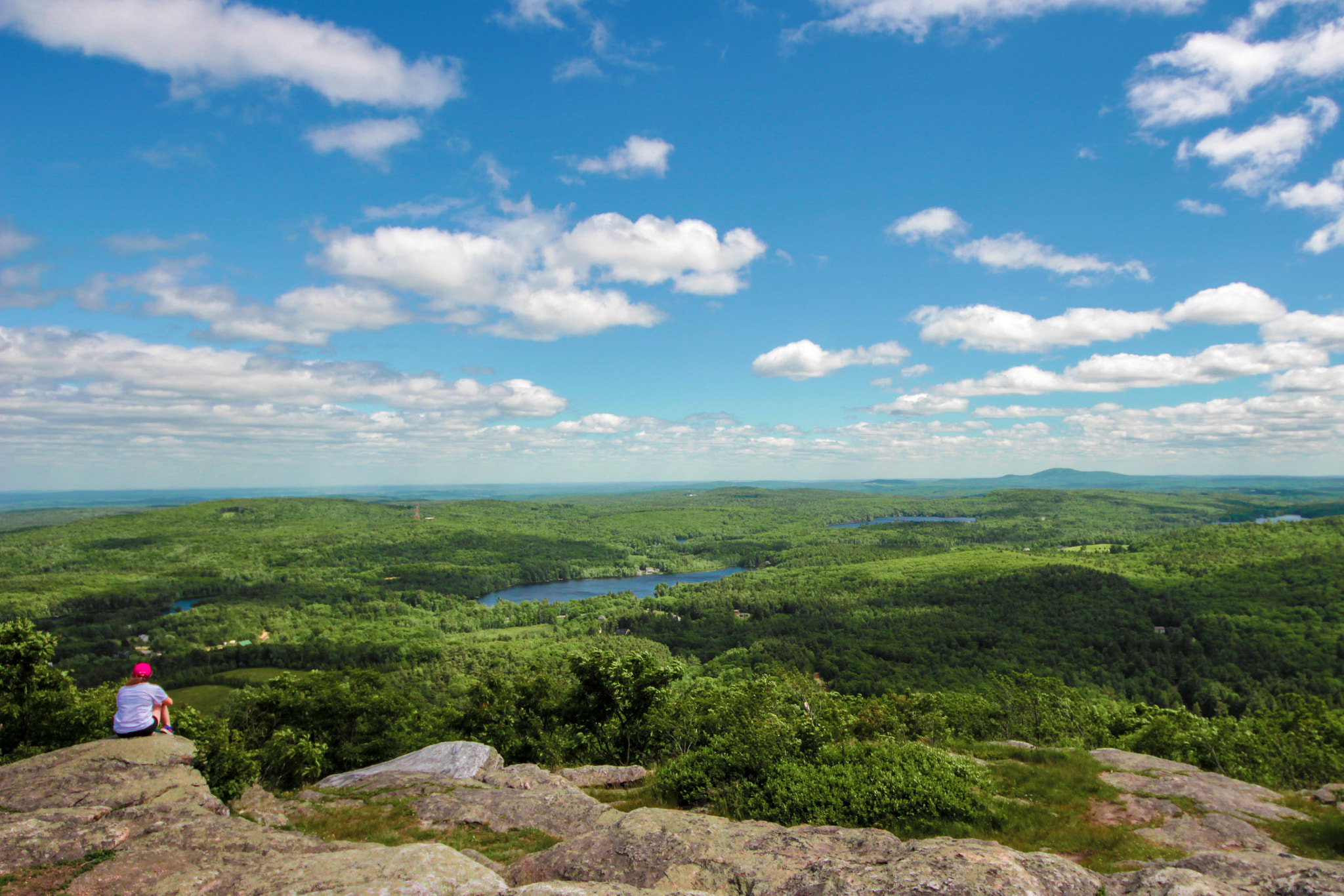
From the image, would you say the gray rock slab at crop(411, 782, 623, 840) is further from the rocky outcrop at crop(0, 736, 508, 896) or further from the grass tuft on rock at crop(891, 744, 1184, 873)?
the grass tuft on rock at crop(891, 744, 1184, 873)

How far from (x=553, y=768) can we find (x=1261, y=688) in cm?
12182

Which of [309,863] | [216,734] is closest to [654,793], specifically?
[309,863]

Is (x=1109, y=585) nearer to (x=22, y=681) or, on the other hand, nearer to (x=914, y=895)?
(x=914, y=895)

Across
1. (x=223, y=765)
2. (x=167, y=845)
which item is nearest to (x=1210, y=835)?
(x=167, y=845)

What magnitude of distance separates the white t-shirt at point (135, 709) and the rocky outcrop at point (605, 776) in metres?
14.8

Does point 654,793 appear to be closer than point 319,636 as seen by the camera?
Yes

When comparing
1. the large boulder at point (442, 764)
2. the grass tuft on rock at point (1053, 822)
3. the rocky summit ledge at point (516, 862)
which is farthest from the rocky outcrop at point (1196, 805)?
the large boulder at point (442, 764)

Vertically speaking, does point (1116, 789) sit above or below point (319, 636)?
above

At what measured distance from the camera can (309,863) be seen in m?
11.5

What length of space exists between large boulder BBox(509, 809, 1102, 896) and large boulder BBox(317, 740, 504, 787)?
1300cm

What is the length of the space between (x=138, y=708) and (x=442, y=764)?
11788mm

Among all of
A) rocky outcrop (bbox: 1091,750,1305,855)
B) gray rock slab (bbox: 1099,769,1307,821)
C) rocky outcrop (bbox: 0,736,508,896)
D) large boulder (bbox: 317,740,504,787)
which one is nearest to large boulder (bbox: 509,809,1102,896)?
rocky outcrop (bbox: 0,736,508,896)

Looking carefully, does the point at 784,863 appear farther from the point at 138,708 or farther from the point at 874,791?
the point at 138,708

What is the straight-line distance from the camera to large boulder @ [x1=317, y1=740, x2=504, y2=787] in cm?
2456
